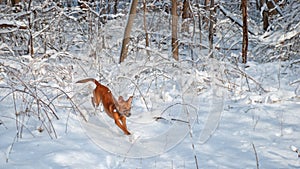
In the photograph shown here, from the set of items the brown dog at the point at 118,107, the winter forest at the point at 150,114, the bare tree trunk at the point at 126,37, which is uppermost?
the bare tree trunk at the point at 126,37

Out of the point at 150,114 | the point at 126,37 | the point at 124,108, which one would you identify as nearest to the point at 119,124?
the point at 124,108

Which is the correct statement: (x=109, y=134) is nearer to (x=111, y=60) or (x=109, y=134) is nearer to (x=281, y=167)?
(x=281, y=167)

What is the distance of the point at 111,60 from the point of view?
15.8 ft

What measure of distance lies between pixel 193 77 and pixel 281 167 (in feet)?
7.21

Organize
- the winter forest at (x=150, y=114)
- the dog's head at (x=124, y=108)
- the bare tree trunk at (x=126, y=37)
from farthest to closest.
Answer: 1. the bare tree trunk at (x=126, y=37)
2. the dog's head at (x=124, y=108)
3. the winter forest at (x=150, y=114)

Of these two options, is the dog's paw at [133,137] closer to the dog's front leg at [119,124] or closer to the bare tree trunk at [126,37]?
the dog's front leg at [119,124]

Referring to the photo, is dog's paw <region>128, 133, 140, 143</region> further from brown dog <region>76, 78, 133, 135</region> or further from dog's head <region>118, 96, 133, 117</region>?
dog's head <region>118, 96, 133, 117</region>

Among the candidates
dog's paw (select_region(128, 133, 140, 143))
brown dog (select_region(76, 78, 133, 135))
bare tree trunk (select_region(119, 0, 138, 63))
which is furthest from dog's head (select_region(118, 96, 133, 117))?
bare tree trunk (select_region(119, 0, 138, 63))

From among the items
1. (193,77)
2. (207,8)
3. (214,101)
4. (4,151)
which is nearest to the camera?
(4,151)

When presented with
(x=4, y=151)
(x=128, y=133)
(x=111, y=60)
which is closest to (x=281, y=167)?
(x=128, y=133)

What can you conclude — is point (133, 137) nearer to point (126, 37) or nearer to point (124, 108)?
point (124, 108)

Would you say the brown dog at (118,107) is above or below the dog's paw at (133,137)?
above

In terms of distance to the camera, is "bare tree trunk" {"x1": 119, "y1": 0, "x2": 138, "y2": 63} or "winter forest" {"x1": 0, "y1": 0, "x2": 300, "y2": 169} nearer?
"winter forest" {"x1": 0, "y1": 0, "x2": 300, "y2": 169}

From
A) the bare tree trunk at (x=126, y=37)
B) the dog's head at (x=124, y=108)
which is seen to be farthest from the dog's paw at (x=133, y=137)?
the bare tree trunk at (x=126, y=37)
